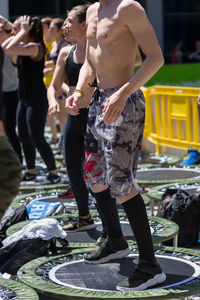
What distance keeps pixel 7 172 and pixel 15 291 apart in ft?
3.73

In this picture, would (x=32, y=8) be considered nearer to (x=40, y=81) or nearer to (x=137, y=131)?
(x=40, y=81)

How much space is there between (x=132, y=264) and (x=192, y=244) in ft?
4.33

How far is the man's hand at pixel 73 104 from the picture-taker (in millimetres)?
4098

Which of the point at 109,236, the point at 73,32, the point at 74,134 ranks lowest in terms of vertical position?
the point at 109,236

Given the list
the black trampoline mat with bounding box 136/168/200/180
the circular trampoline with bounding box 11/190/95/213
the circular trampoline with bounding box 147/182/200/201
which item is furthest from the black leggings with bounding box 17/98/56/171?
the circular trampoline with bounding box 147/182/200/201

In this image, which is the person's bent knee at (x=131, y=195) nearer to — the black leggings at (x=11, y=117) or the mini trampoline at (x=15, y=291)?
the mini trampoline at (x=15, y=291)

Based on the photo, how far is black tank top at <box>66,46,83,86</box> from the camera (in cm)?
519

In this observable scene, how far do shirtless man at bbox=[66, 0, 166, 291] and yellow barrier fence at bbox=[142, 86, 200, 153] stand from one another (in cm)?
532

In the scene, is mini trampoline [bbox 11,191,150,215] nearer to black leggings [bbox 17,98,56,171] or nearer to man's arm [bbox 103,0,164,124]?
black leggings [bbox 17,98,56,171]

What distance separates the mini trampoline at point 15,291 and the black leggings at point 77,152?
1.34 meters

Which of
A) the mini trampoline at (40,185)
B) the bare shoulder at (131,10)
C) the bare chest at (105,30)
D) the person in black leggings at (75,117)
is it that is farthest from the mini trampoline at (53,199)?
the bare shoulder at (131,10)

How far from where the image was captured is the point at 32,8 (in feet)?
89.5

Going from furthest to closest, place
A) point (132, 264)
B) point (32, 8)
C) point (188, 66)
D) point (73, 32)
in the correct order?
point (32, 8) < point (188, 66) < point (73, 32) < point (132, 264)

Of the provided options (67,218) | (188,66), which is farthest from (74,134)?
(188,66)
